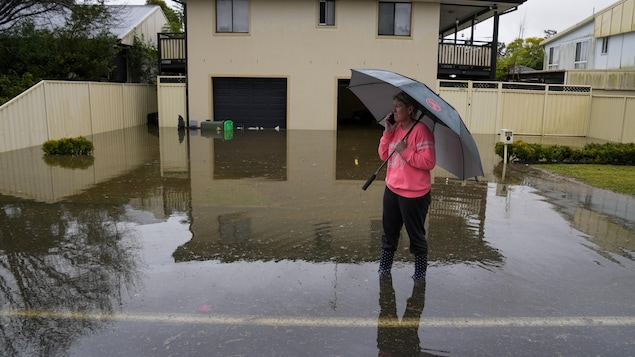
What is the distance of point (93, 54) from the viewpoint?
19781 millimetres

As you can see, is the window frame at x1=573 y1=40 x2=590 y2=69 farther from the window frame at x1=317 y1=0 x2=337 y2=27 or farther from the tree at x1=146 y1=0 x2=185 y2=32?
the tree at x1=146 y1=0 x2=185 y2=32

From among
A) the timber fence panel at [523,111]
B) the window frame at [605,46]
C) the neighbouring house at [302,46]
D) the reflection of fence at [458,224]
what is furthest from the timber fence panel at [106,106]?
the window frame at [605,46]

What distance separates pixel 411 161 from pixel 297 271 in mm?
1612

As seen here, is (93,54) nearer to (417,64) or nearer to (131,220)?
(417,64)

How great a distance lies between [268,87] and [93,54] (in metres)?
6.66

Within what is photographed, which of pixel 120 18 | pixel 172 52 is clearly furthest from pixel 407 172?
pixel 120 18

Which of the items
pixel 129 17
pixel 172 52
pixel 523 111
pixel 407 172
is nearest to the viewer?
pixel 407 172

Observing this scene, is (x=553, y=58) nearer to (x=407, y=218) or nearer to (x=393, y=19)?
(x=393, y=19)

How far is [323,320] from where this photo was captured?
4117 millimetres

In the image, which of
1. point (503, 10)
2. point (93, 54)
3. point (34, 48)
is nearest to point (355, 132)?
point (503, 10)

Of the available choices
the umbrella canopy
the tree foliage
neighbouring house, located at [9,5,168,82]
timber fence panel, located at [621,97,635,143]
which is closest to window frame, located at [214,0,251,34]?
the tree foliage

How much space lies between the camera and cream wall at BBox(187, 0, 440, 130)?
20.6 meters

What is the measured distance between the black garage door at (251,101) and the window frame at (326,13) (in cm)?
270

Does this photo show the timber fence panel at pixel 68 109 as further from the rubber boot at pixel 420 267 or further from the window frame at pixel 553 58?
the window frame at pixel 553 58
